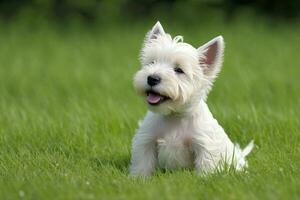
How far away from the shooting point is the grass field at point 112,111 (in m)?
5.95

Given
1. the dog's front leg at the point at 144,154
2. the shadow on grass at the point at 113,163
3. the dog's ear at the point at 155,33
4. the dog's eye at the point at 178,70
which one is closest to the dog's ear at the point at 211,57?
the dog's eye at the point at 178,70

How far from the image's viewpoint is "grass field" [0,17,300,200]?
234 inches

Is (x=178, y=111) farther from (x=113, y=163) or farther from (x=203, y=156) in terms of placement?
(x=113, y=163)

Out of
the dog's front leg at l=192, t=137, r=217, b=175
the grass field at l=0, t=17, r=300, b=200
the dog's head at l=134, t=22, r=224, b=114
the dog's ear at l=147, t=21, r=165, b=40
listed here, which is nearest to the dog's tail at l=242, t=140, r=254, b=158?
the grass field at l=0, t=17, r=300, b=200

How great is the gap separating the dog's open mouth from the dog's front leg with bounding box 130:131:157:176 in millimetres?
406

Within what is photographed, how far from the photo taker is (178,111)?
6801 millimetres

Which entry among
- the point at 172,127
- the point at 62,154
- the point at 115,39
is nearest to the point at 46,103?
the point at 62,154

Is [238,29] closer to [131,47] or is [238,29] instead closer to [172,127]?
[131,47]

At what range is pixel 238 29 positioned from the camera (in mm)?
16703

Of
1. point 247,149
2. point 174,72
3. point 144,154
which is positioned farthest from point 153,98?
point 247,149

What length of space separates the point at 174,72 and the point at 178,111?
1.20 ft

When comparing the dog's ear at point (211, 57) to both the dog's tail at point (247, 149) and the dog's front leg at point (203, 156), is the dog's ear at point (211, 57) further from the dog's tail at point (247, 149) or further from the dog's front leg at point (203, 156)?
the dog's tail at point (247, 149)

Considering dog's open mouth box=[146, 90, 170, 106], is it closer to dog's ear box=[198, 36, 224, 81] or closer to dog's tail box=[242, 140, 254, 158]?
dog's ear box=[198, 36, 224, 81]

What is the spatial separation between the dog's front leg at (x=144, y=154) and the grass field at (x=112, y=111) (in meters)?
0.13
